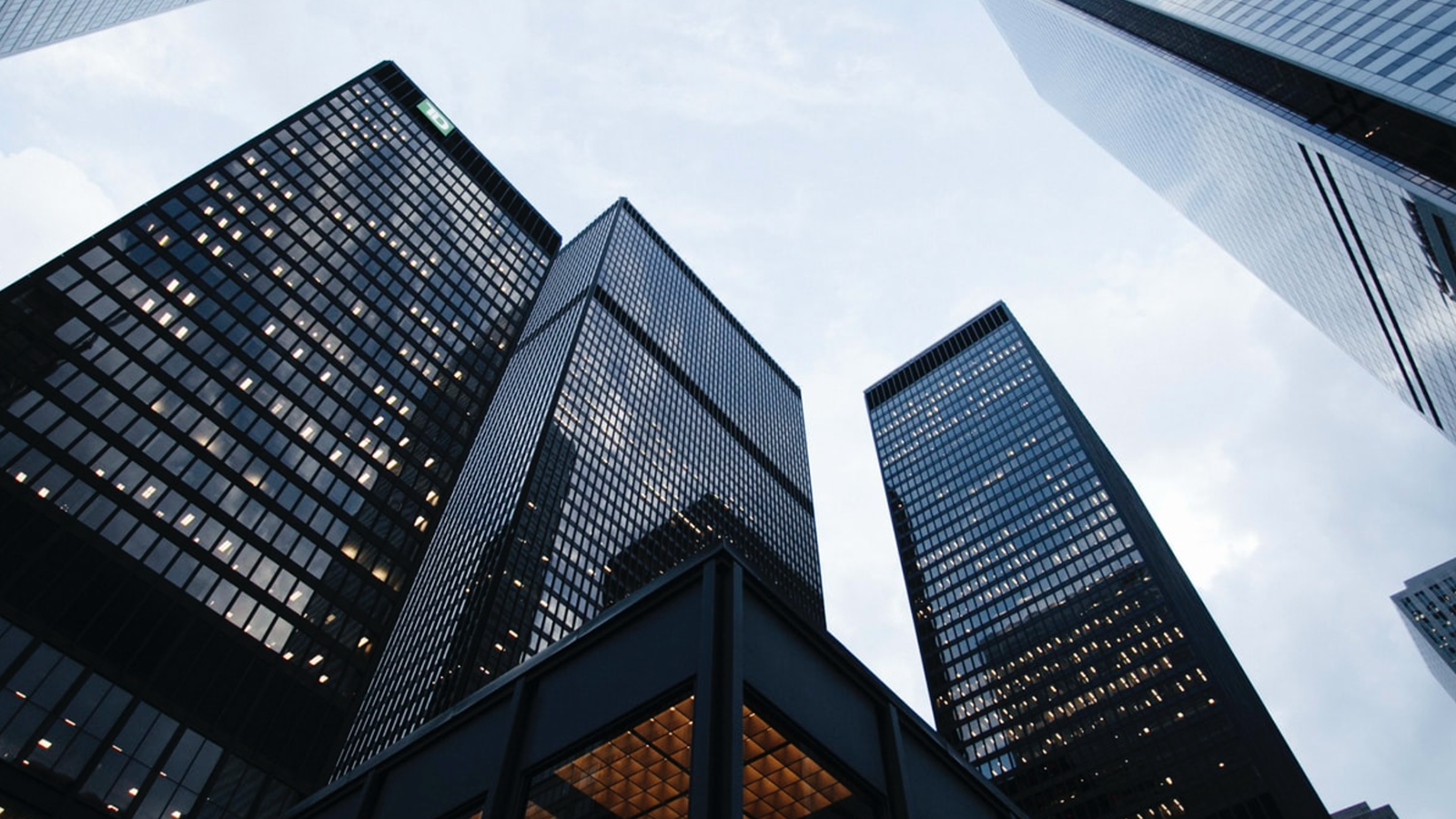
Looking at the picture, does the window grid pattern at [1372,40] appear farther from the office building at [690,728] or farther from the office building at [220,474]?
the office building at [220,474]

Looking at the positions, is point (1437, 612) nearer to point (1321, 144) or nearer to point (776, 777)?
point (1321, 144)

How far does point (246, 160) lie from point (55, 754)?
64802mm

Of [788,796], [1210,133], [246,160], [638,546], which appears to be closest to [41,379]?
[246,160]

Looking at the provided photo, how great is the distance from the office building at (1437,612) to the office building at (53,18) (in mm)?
248394

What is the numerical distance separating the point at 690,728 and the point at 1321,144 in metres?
79.8

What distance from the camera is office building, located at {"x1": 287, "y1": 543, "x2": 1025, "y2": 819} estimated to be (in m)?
15.7

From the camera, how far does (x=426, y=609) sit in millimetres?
→ 105062

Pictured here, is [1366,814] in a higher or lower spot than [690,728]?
higher

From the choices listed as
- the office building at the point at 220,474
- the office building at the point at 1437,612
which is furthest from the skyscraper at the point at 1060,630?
the office building at the point at 220,474

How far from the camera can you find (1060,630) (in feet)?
429

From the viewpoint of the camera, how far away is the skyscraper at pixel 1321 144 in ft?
208

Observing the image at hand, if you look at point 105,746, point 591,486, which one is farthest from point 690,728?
point 591,486

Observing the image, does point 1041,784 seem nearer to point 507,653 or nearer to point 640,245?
point 507,653

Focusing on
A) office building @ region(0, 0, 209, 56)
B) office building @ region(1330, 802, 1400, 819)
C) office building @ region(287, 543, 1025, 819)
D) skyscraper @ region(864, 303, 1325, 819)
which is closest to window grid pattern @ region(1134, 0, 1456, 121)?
office building @ region(287, 543, 1025, 819)
